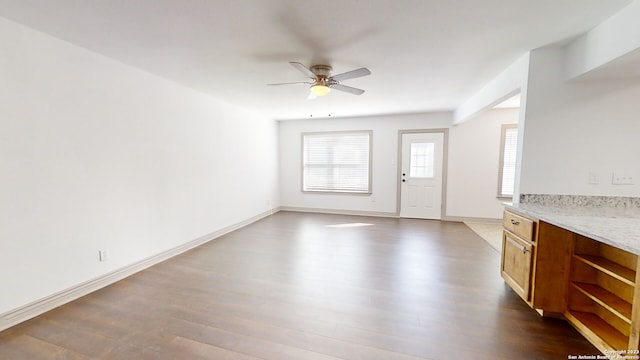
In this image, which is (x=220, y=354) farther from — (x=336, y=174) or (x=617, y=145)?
(x=336, y=174)

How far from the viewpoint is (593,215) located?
2031mm

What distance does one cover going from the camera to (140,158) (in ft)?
10.3

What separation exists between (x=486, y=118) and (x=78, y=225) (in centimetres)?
660

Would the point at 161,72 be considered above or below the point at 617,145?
above

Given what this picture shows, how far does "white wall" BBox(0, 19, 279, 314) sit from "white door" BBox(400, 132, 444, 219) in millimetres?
4144

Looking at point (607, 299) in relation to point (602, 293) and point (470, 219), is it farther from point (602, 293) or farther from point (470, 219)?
point (470, 219)

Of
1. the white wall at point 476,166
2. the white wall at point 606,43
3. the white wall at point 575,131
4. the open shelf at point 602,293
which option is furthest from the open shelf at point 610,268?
the white wall at point 476,166

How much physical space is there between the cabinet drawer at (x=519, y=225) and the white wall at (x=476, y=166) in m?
3.09

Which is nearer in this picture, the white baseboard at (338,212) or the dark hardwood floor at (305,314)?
the dark hardwood floor at (305,314)

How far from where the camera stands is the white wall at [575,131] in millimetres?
2354

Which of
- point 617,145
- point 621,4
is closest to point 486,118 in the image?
point 617,145

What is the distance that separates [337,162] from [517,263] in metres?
4.44

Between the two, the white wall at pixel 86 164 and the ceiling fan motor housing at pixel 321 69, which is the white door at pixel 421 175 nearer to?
the ceiling fan motor housing at pixel 321 69

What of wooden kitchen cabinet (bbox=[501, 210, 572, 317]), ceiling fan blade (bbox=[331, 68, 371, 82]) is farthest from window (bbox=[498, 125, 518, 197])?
ceiling fan blade (bbox=[331, 68, 371, 82])
